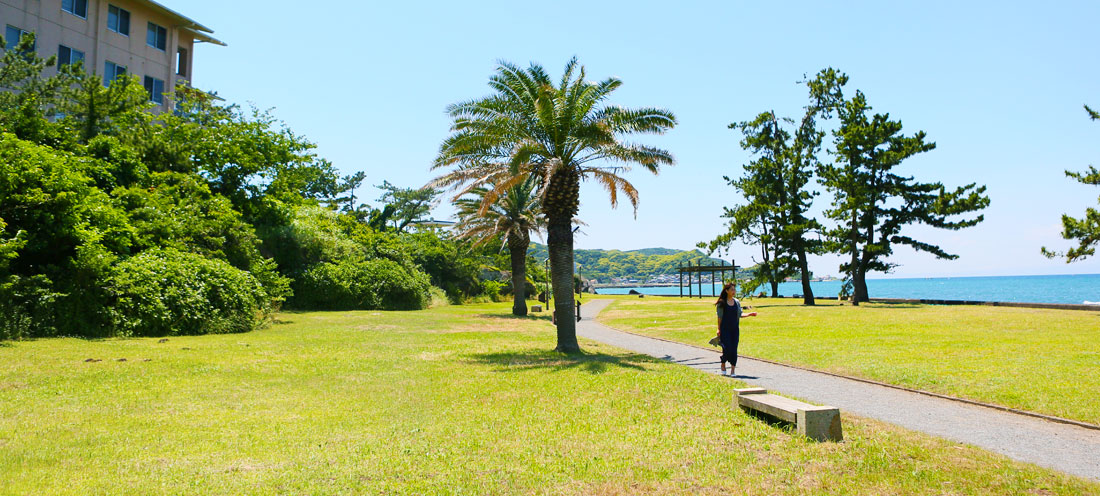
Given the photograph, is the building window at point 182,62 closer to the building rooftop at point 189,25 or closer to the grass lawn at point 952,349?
the building rooftop at point 189,25

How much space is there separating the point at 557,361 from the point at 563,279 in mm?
2765

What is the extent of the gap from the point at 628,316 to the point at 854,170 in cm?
1816

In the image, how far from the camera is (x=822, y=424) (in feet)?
21.8

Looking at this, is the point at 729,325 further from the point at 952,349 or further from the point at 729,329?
the point at 952,349

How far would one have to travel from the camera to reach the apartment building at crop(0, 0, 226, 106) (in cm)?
3400

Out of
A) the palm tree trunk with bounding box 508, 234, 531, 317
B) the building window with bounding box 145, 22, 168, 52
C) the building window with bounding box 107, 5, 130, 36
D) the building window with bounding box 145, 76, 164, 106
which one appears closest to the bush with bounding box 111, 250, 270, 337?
the palm tree trunk with bounding box 508, 234, 531, 317

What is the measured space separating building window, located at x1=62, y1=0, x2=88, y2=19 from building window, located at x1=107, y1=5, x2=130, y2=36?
4.22 feet

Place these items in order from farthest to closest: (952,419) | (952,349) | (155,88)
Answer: (155,88) < (952,349) < (952,419)

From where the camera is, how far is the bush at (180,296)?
54.1 ft

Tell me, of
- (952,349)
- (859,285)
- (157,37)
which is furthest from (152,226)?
(859,285)

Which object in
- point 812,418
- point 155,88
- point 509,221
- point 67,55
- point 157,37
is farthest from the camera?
point 157,37

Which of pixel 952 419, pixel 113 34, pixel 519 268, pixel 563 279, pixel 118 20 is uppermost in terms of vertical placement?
pixel 118 20

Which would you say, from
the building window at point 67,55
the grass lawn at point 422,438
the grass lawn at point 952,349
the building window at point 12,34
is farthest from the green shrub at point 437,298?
the grass lawn at point 422,438

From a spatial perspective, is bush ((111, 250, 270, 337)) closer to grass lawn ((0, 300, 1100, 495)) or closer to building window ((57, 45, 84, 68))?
grass lawn ((0, 300, 1100, 495))
